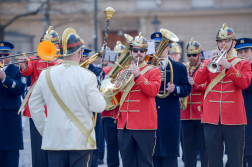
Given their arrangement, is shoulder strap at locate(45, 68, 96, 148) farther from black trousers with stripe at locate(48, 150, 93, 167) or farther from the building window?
the building window

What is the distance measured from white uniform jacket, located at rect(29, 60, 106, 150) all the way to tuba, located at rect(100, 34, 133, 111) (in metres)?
1.37

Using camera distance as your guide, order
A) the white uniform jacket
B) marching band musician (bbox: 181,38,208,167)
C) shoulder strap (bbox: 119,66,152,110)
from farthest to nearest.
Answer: marching band musician (bbox: 181,38,208,167)
shoulder strap (bbox: 119,66,152,110)
the white uniform jacket

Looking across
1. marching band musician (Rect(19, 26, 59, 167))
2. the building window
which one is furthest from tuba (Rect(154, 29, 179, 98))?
the building window

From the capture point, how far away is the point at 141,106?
527 cm

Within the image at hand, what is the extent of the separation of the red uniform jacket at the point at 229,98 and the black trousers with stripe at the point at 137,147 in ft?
3.01

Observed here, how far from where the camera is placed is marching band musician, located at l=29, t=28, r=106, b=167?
399 centimetres

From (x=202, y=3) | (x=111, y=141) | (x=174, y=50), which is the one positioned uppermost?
(x=202, y=3)

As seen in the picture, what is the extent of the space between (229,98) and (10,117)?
370 centimetres

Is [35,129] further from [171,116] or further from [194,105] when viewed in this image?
[194,105]

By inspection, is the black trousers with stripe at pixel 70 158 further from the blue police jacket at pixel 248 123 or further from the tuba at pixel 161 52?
the blue police jacket at pixel 248 123

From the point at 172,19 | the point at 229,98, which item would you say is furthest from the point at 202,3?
the point at 229,98

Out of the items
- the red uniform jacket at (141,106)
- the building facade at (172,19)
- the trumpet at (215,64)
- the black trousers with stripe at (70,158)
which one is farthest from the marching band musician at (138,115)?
the building facade at (172,19)

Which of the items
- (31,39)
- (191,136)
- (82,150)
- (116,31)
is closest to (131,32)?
(116,31)

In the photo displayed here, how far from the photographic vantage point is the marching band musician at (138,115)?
513cm
